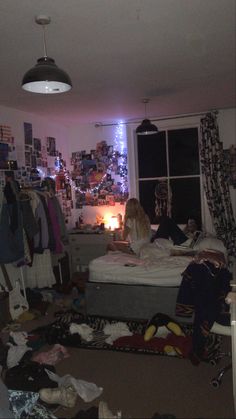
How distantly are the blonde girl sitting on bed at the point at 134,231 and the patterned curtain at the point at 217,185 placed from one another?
4.20 feet

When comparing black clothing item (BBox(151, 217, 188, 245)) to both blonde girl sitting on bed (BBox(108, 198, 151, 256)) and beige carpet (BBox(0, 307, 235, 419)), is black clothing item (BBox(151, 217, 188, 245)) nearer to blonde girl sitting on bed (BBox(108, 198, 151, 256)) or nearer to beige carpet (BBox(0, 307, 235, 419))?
blonde girl sitting on bed (BBox(108, 198, 151, 256))

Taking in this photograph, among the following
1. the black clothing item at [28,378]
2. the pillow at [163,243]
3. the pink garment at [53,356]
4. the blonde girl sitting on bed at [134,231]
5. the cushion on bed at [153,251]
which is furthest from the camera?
the blonde girl sitting on bed at [134,231]

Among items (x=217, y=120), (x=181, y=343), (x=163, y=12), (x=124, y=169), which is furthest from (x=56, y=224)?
(x=163, y=12)

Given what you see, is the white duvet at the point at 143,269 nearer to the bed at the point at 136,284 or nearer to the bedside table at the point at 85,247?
the bed at the point at 136,284

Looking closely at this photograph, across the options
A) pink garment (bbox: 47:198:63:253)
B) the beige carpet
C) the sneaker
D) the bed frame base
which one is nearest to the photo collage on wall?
pink garment (bbox: 47:198:63:253)

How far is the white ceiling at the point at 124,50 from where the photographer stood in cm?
232

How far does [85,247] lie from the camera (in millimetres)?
5930

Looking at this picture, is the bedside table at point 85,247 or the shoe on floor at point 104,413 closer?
the shoe on floor at point 104,413

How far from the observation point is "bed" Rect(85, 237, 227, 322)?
378cm

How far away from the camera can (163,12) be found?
7.83ft

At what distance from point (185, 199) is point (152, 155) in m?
0.93

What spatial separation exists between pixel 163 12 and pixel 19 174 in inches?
126


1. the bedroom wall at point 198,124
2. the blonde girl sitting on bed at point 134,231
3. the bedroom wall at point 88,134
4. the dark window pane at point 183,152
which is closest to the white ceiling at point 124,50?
the bedroom wall at point 88,134

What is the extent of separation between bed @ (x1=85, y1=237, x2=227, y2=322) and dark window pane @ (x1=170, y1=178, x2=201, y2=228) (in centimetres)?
173
